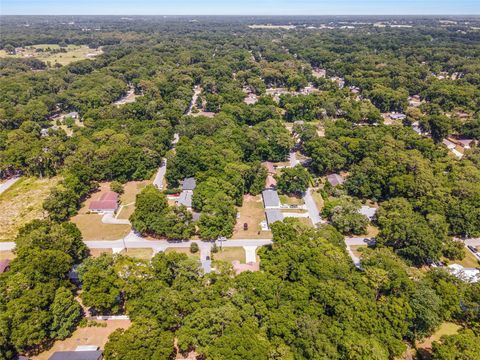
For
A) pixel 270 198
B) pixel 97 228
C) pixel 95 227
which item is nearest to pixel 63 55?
pixel 95 227

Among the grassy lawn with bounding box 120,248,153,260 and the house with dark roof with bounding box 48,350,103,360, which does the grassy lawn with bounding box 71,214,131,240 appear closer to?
the grassy lawn with bounding box 120,248,153,260

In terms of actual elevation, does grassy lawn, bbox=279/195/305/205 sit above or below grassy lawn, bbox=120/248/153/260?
below

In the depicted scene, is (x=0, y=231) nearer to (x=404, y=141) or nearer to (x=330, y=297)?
(x=330, y=297)

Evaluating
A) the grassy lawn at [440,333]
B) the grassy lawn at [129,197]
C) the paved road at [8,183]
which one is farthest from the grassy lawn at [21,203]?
the grassy lawn at [440,333]

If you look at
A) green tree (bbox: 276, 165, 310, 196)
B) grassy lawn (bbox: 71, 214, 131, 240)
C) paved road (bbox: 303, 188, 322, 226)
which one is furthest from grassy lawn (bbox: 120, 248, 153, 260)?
paved road (bbox: 303, 188, 322, 226)

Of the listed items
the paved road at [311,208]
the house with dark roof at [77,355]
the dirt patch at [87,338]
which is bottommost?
the paved road at [311,208]

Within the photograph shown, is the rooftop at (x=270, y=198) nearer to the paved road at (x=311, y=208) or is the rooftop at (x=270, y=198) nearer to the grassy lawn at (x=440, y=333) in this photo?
the paved road at (x=311, y=208)
